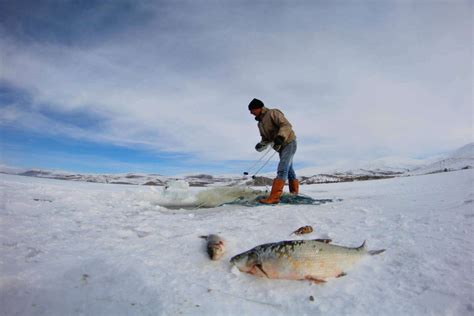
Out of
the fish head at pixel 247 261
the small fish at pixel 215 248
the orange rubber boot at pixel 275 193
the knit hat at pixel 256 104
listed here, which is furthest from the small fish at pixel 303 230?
the knit hat at pixel 256 104

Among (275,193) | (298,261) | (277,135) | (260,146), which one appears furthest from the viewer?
(260,146)

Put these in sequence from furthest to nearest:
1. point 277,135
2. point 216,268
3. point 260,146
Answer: point 260,146 → point 277,135 → point 216,268

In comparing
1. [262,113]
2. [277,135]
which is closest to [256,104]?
[262,113]

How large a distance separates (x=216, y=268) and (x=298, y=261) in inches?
27.1

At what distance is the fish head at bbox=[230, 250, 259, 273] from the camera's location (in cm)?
218

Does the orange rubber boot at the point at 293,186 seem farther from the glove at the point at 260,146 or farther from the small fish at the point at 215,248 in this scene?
the small fish at the point at 215,248

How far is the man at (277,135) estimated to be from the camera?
585 centimetres

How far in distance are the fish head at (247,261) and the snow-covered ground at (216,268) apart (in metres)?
0.08

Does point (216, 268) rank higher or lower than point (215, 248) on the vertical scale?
lower

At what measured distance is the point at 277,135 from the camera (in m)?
5.91

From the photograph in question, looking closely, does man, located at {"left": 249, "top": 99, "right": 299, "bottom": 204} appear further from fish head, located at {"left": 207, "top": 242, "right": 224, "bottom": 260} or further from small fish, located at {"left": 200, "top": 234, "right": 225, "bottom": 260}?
fish head, located at {"left": 207, "top": 242, "right": 224, "bottom": 260}

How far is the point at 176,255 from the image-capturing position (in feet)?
8.59

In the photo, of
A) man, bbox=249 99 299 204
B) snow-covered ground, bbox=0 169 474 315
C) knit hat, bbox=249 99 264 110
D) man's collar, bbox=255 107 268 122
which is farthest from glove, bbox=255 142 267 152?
snow-covered ground, bbox=0 169 474 315

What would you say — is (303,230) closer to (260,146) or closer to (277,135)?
(277,135)
